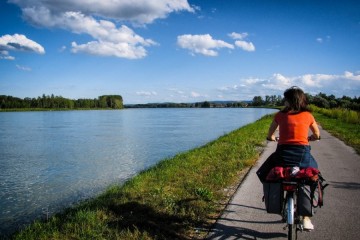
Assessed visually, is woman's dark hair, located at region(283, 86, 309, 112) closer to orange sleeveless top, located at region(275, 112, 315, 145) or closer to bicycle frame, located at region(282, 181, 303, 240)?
orange sleeveless top, located at region(275, 112, 315, 145)

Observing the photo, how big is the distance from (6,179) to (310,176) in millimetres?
11437

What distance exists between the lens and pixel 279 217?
5402 millimetres

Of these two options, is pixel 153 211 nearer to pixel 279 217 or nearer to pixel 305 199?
pixel 279 217

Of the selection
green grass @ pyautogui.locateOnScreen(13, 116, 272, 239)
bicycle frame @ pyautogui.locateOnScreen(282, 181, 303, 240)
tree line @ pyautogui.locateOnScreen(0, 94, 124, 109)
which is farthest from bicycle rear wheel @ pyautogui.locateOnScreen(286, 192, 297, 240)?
tree line @ pyautogui.locateOnScreen(0, 94, 124, 109)

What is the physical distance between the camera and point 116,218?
562 centimetres

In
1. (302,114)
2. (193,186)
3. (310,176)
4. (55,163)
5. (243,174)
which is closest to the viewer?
(310,176)

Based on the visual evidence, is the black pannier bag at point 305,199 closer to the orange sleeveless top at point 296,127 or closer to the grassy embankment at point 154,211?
the orange sleeveless top at point 296,127

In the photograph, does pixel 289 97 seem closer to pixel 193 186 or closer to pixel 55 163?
pixel 193 186

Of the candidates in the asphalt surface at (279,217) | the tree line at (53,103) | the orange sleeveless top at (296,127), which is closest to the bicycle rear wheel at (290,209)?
the orange sleeveless top at (296,127)

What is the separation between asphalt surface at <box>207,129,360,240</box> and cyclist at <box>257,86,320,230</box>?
0.75 meters

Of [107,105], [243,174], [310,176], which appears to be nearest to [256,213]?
[310,176]

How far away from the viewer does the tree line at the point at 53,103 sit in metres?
157

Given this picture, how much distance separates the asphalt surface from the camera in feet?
15.5

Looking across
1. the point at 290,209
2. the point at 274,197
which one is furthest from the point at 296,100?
the point at 290,209
